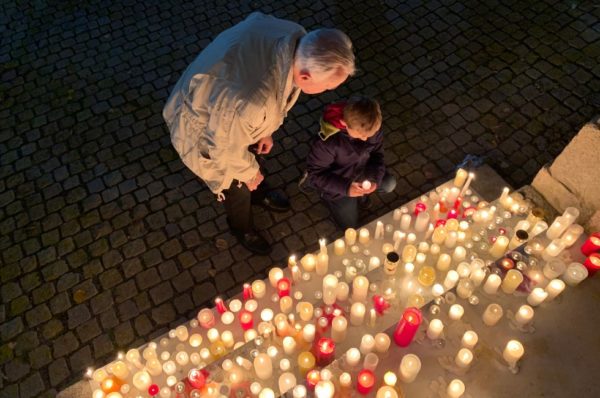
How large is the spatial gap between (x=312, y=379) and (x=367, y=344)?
0.44 meters

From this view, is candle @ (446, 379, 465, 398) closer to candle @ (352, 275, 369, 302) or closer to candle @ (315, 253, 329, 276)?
candle @ (352, 275, 369, 302)

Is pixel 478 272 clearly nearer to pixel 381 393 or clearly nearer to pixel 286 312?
pixel 381 393

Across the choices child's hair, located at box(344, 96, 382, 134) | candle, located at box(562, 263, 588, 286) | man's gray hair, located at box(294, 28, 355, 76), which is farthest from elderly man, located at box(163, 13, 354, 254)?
candle, located at box(562, 263, 588, 286)

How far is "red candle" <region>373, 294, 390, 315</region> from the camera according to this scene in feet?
11.4

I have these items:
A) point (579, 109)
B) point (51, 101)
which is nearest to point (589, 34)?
point (579, 109)

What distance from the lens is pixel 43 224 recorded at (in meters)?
5.00

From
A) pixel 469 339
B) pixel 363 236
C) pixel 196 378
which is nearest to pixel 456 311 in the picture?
pixel 469 339

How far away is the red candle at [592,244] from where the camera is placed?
3533 mm

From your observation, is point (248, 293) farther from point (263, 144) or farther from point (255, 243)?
point (263, 144)

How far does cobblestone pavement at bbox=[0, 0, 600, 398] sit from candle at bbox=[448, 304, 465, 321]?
5.92 ft

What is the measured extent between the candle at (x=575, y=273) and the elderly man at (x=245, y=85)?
2.25 metres

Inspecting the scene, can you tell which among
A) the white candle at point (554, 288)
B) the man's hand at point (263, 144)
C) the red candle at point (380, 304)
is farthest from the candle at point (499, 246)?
the man's hand at point (263, 144)

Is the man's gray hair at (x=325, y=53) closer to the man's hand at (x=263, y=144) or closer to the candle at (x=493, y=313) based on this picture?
the man's hand at (x=263, y=144)

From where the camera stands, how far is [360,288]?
3436 mm
